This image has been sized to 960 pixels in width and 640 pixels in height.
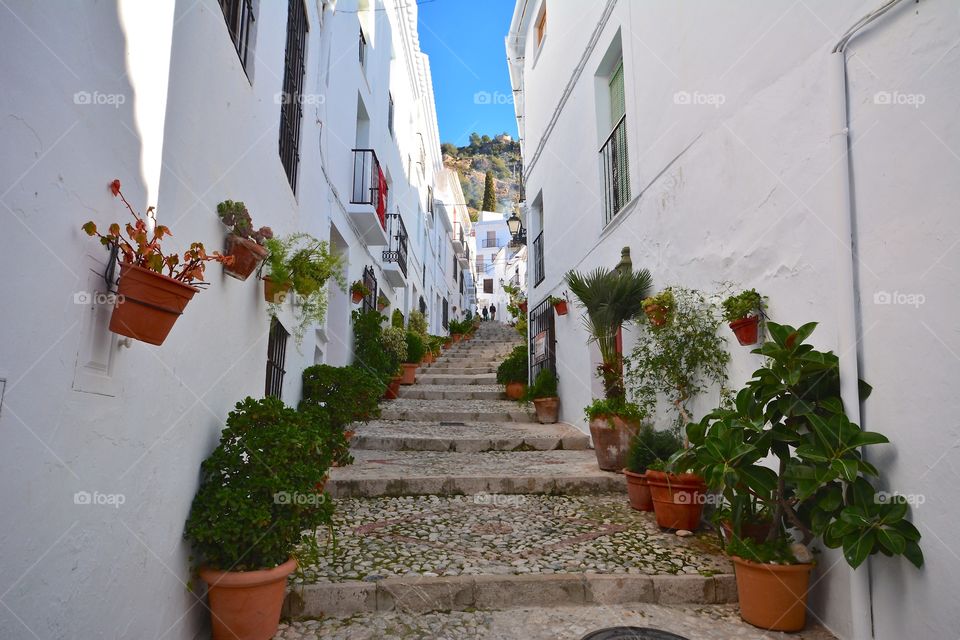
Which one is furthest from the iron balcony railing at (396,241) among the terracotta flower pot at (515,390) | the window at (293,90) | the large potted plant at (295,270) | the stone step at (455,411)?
the large potted plant at (295,270)

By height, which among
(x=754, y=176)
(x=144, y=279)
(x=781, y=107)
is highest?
(x=781, y=107)

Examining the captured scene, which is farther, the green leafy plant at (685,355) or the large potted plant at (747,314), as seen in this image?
the green leafy plant at (685,355)

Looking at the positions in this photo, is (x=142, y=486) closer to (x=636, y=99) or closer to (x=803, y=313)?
(x=803, y=313)

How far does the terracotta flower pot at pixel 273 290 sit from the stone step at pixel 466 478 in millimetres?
1737

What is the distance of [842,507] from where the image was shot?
100 inches

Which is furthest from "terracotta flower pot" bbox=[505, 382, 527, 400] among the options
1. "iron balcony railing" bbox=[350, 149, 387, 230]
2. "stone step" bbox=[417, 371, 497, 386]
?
"iron balcony railing" bbox=[350, 149, 387, 230]

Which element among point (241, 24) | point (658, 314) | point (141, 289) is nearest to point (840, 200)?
Result: point (658, 314)

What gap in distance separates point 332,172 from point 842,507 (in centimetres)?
644

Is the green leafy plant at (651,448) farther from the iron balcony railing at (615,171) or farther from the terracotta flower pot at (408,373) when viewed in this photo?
the terracotta flower pot at (408,373)

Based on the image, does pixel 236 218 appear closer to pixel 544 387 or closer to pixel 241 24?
pixel 241 24

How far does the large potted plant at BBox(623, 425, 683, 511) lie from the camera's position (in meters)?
4.46

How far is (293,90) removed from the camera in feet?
17.5

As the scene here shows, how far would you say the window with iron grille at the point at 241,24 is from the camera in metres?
3.56

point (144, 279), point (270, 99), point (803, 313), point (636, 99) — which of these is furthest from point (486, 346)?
point (144, 279)
